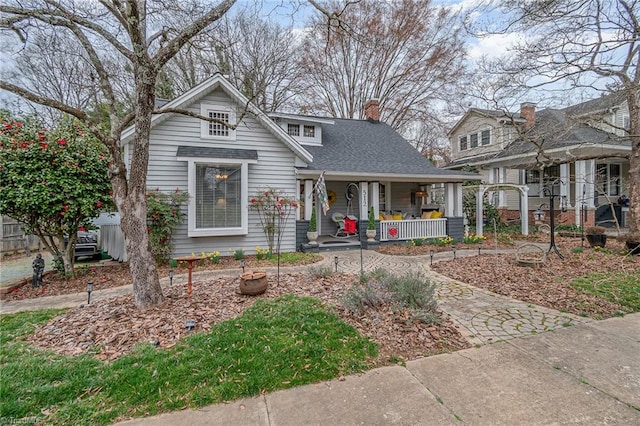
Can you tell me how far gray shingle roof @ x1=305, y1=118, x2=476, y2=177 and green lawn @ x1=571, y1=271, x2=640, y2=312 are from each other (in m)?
6.05

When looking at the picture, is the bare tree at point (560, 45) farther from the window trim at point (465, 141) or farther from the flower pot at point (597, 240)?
the window trim at point (465, 141)

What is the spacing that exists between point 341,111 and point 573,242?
590 inches

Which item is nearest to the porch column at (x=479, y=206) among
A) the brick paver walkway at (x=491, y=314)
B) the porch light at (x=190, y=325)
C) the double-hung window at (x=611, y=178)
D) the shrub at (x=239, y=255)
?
the brick paver walkway at (x=491, y=314)

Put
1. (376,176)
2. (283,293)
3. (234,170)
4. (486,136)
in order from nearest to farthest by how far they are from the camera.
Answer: (283,293) → (234,170) → (376,176) → (486,136)

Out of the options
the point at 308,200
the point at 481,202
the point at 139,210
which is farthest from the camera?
the point at 481,202

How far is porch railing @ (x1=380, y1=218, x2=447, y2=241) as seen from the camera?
10.6 meters

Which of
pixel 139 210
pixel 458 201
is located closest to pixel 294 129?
pixel 458 201

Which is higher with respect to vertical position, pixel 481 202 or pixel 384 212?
pixel 481 202

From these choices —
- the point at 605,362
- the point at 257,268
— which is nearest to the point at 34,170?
the point at 257,268

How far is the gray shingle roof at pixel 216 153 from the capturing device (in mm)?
8070

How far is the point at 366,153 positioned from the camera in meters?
12.2

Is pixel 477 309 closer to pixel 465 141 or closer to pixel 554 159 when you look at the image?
pixel 554 159

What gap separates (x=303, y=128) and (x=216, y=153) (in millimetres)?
4760

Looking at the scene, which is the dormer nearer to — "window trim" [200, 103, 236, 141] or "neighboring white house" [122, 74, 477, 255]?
"neighboring white house" [122, 74, 477, 255]
